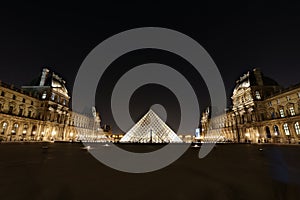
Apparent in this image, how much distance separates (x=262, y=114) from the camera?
4009cm

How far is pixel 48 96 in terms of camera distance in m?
43.4

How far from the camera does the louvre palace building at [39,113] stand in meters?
31.2

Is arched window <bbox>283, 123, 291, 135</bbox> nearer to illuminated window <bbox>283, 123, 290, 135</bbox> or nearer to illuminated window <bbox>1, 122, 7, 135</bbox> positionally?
illuminated window <bbox>283, 123, 290, 135</bbox>

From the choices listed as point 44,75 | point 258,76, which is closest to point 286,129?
point 258,76

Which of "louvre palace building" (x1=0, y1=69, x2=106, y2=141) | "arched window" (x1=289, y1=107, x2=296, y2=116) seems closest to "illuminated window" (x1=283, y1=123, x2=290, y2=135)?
"arched window" (x1=289, y1=107, x2=296, y2=116)

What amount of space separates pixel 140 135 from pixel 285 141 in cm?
3210

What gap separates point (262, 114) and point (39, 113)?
61.1 meters

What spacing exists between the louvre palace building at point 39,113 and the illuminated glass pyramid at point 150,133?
899 inches

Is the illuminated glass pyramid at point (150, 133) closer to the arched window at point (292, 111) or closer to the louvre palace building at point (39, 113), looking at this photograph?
the louvre palace building at point (39, 113)

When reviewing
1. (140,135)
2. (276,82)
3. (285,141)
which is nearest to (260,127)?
(285,141)

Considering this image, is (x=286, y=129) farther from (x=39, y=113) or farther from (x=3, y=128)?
(x=39, y=113)

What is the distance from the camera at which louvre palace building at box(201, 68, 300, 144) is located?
102 ft

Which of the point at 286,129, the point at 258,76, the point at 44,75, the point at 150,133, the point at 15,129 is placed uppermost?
the point at 44,75

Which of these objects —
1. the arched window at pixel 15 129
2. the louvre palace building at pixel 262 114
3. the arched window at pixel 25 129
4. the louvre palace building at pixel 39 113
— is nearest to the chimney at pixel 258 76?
the louvre palace building at pixel 262 114
